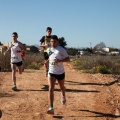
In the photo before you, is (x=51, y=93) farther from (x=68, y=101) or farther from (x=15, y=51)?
(x=15, y=51)

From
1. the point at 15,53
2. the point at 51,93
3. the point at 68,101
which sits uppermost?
the point at 15,53

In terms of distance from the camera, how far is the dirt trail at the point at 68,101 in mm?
7383

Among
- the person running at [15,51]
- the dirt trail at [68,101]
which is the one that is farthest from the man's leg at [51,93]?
the person running at [15,51]

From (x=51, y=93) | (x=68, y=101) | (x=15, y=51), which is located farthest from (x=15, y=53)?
(x=51, y=93)

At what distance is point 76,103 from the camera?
859 cm

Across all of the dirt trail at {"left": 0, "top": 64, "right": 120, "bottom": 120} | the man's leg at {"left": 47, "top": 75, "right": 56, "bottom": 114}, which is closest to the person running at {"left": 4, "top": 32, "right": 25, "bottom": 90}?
the dirt trail at {"left": 0, "top": 64, "right": 120, "bottom": 120}

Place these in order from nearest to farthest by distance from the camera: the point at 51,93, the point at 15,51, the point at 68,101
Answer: the point at 51,93 → the point at 68,101 → the point at 15,51

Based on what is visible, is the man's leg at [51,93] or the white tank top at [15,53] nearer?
the man's leg at [51,93]

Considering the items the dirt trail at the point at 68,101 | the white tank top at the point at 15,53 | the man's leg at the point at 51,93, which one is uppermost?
the white tank top at the point at 15,53

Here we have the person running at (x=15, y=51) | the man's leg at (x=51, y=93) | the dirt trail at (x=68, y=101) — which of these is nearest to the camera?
the man's leg at (x=51, y=93)

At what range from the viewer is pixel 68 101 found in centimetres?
882

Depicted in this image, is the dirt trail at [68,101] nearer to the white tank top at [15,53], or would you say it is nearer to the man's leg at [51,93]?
the man's leg at [51,93]

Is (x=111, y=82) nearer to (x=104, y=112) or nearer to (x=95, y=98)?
(x=95, y=98)

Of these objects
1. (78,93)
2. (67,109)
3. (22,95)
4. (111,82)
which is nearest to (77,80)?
(111,82)
